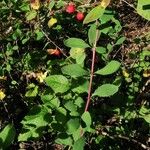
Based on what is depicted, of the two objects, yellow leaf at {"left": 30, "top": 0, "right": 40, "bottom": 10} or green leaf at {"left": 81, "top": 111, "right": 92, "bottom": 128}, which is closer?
green leaf at {"left": 81, "top": 111, "right": 92, "bottom": 128}

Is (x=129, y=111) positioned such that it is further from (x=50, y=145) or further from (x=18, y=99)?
(x=18, y=99)

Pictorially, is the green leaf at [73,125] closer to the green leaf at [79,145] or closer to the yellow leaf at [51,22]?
the green leaf at [79,145]

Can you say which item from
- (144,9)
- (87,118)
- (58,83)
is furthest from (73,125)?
(144,9)

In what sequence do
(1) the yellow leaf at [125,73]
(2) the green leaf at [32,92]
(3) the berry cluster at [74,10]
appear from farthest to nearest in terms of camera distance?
(1) the yellow leaf at [125,73] < (2) the green leaf at [32,92] < (3) the berry cluster at [74,10]

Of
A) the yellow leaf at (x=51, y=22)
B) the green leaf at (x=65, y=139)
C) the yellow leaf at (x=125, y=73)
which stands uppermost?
the green leaf at (x=65, y=139)

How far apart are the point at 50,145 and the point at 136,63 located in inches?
41.4

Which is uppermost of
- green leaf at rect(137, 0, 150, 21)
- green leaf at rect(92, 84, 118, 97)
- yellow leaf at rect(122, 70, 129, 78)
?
green leaf at rect(137, 0, 150, 21)

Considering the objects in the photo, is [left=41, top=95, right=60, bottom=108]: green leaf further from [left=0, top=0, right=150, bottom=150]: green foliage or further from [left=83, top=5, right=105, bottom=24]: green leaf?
[left=83, top=5, right=105, bottom=24]: green leaf

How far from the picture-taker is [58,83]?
1.67m

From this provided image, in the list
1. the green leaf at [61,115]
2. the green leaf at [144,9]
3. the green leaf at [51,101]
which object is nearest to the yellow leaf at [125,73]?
the green leaf at [51,101]

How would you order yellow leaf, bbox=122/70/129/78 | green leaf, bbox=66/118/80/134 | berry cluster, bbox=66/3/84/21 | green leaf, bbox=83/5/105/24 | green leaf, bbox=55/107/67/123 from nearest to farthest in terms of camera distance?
green leaf, bbox=83/5/105/24 → green leaf, bbox=66/118/80/134 → green leaf, bbox=55/107/67/123 → berry cluster, bbox=66/3/84/21 → yellow leaf, bbox=122/70/129/78

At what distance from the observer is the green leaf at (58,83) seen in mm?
1641

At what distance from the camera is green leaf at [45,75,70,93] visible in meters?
1.64

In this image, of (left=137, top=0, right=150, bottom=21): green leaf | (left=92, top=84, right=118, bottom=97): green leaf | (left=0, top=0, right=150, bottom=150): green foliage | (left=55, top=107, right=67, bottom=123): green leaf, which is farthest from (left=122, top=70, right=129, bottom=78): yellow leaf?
(left=137, top=0, right=150, bottom=21): green leaf
